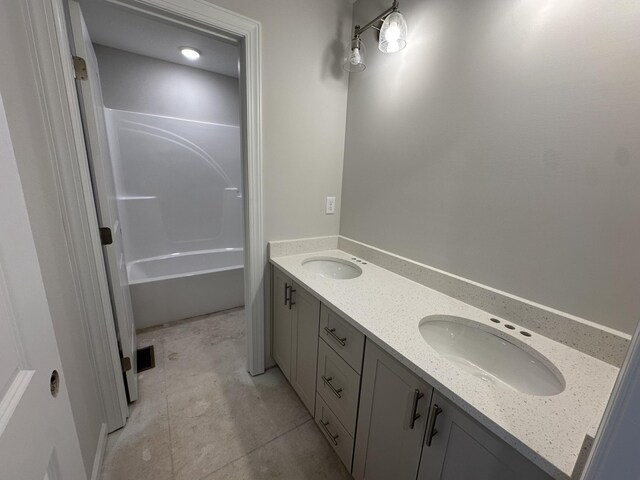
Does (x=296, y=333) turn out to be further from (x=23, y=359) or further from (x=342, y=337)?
(x=23, y=359)

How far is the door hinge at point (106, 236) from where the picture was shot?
125 cm

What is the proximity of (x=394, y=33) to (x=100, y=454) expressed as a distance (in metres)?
2.42

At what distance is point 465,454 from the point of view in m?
0.69

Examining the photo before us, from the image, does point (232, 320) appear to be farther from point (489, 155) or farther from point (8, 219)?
point (489, 155)

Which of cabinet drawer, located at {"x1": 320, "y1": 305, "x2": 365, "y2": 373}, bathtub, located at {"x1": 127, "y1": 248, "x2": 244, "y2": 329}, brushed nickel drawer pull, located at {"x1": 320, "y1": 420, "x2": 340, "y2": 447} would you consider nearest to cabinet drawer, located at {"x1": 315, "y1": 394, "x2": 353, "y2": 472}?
brushed nickel drawer pull, located at {"x1": 320, "y1": 420, "x2": 340, "y2": 447}

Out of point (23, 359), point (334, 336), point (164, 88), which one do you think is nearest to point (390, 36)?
point (334, 336)

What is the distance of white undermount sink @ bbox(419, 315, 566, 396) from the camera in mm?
850

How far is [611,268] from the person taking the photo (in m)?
0.80

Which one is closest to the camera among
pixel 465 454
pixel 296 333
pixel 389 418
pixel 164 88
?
pixel 465 454

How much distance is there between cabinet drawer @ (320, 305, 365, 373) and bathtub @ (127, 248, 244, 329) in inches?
61.1

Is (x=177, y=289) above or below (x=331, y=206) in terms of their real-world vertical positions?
below

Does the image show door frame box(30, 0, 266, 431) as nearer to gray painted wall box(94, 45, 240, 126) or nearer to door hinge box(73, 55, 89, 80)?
door hinge box(73, 55, 89, 80)

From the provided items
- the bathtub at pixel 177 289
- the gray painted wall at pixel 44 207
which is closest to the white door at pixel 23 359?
the gray painted wall at pixel 44 207

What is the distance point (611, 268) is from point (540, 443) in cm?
61
